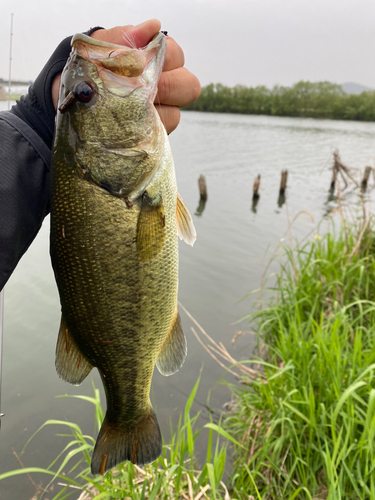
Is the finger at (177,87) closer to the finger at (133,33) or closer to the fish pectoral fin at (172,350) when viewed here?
the finger at (133,33)

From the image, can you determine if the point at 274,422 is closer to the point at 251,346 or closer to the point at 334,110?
the point at 251,346

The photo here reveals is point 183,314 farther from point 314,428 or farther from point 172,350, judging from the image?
point 172,350

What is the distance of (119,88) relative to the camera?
151 cm

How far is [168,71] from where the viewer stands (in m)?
Result: 1.67

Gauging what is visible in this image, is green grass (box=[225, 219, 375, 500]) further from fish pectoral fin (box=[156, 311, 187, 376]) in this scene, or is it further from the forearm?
the forearm

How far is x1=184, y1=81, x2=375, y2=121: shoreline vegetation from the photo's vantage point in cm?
7438

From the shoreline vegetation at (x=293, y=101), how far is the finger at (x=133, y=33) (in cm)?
7595

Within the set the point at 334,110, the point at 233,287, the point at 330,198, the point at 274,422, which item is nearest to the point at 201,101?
the point at 334,110

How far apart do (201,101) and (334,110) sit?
27.2 meters

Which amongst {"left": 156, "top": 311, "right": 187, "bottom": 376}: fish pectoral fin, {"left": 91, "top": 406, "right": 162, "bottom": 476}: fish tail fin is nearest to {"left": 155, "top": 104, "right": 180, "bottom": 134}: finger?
{"left": 156, "top": 311, "right": 187, "bottom": 376}: fish pectoral fin

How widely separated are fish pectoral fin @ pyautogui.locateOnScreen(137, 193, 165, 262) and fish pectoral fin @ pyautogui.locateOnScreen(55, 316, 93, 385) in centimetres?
44

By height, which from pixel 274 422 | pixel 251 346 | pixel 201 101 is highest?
pixel 201 101

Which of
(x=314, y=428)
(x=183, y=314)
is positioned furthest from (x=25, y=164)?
(x=183, y=314)

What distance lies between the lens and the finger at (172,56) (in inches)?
63.7
